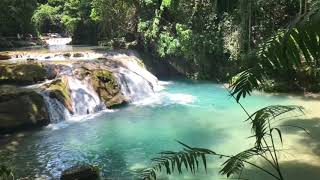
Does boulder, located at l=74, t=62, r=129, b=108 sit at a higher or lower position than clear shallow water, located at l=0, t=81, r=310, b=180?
higher

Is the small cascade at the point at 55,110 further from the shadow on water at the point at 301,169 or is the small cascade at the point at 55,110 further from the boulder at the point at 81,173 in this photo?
the shadow on water at the point at 301,169

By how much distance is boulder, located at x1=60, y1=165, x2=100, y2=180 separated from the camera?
24.3ft

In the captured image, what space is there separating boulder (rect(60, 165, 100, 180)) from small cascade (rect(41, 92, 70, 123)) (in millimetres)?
5453

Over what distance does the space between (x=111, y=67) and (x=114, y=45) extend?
736cm

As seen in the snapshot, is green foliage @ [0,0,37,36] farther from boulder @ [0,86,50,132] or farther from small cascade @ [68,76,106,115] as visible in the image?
boulder @ [0,86,50,132]

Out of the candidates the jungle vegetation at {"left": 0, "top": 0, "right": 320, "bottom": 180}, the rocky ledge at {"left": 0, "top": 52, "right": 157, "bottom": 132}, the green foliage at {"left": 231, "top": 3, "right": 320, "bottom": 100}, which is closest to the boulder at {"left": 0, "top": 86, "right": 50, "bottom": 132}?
the rocky ledge at {"left": 0, "top": 52, "right": 157, "bottom": 132}

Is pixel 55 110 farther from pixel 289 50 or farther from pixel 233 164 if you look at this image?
pixel 289 50

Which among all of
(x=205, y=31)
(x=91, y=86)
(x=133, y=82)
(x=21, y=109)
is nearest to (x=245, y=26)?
(x=205, y=31)

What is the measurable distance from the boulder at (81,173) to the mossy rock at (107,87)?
7074 mm

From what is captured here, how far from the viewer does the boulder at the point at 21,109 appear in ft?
38.3

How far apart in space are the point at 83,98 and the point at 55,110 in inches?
58.6

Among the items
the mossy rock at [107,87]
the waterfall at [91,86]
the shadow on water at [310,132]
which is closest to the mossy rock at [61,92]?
the waterfall at [91,86]

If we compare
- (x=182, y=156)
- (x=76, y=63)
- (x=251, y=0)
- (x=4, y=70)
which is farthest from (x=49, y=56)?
(x=182, y=156)

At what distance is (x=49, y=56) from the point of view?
19.4 m
